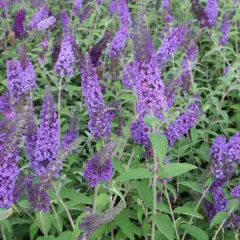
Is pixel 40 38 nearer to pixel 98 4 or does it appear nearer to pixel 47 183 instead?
pixel 98 4

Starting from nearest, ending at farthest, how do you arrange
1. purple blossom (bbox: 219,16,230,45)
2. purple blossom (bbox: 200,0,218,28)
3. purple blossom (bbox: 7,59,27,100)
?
1. purple blossom (bbox: 7,59,27,100)
2. purple blossom (bbox: 219,16,230,45)
3. purple blossom (bbox: 200,0,218,28)

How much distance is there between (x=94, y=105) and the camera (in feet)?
10.4

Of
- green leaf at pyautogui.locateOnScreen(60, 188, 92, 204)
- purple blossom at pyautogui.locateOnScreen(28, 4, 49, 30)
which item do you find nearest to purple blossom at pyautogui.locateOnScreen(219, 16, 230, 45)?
purple blossom at pyautogui.locateOnScreen(28, 4, 49, 30)

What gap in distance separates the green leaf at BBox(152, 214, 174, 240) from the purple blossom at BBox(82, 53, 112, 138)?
65 cm

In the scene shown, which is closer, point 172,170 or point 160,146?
point 160,146

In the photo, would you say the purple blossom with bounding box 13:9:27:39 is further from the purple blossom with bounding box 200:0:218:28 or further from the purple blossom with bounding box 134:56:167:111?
the purple blossom with bounding box 134:56:167:111

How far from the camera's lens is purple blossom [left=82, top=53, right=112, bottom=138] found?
3152 mm

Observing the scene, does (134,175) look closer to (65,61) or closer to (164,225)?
(164,225)

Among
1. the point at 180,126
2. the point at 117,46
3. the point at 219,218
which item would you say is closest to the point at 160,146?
the point at 219,218

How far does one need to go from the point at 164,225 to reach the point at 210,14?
4191mm

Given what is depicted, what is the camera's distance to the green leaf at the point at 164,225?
2.88 metres

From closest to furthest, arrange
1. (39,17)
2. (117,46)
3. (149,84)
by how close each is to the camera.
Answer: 1. (149,84)
2. (117,46)
3. (39,17)

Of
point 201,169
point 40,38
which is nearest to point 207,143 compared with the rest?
point 201,169

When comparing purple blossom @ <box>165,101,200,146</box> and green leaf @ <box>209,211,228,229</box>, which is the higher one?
purple blossom @ <box>165,101,200,146</box>
